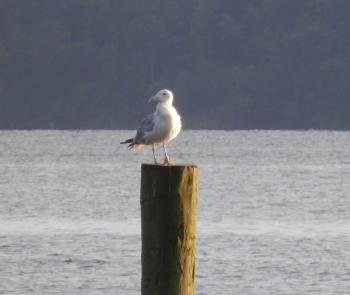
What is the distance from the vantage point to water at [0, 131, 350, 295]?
27844mm

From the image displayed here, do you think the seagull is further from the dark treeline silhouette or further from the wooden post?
the dark treeline silhouette

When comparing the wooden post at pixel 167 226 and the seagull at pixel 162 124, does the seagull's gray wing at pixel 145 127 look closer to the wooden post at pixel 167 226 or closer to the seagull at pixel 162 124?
the seagull at pixel 162 124

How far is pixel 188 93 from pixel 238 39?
797 cm

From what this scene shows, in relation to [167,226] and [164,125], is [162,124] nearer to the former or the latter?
[164,125]

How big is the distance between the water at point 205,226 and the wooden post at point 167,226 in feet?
47.5

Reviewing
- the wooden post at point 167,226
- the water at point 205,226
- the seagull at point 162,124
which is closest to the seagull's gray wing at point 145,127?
the seagull at point 162,124

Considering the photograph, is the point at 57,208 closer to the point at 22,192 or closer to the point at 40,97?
the point at 22,192

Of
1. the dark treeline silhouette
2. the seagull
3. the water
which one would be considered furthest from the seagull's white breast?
the dark treeline silhouette

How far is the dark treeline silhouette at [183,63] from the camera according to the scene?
124 m

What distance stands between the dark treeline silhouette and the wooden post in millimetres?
109404

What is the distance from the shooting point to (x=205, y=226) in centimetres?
3866

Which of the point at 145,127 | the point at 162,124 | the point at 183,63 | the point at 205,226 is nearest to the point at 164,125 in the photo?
the point at 162,124

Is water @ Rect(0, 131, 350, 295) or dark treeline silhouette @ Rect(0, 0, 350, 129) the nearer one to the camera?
water @ Rect(0, 131, 350, 295)

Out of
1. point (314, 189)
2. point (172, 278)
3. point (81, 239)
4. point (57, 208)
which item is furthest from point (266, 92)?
point (172, 278)
